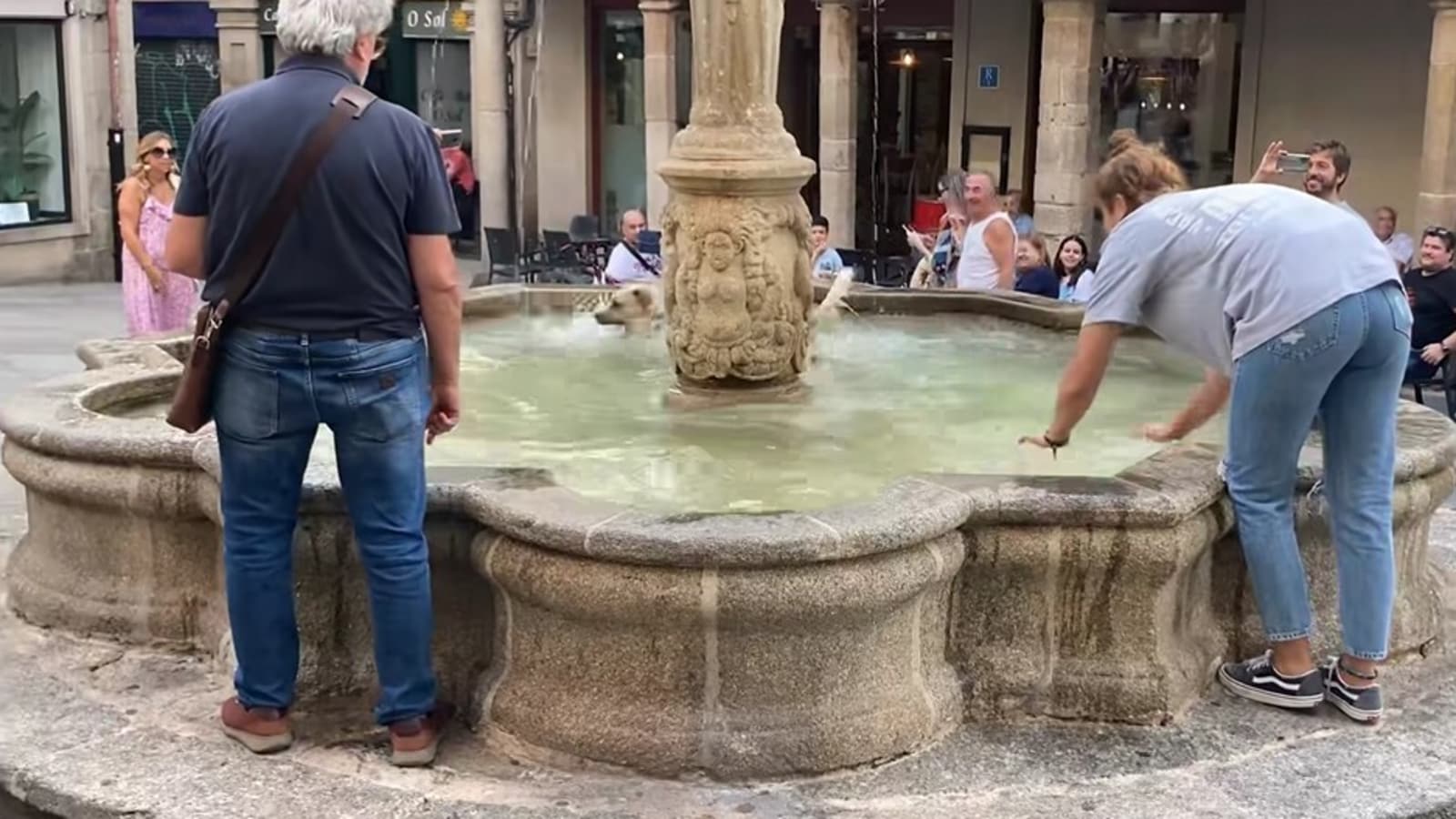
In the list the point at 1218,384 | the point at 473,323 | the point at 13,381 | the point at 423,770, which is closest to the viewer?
the point at 423,770

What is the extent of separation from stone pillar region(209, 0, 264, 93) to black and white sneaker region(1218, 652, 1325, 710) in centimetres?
1725

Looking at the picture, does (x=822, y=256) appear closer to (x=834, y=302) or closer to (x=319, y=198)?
(x=834, y=302)

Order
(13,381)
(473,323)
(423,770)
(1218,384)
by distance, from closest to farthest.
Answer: (423,770) < (1218,384) < (473,323) < (13,381)

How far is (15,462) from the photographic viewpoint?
4.88 metres

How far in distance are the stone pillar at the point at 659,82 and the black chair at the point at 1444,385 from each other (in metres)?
8.72

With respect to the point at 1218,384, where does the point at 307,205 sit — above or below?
above

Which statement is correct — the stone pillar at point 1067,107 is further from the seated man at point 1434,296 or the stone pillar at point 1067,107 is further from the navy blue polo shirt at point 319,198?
the navy blue polo shirt at point 319,198

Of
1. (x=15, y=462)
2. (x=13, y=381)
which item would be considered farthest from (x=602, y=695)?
(x=13, y=381)

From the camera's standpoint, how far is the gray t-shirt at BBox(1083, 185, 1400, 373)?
3988 mm

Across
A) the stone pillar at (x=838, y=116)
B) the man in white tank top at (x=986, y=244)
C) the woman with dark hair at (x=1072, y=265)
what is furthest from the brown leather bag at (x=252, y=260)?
the stone pillar at (x=838, y=116)

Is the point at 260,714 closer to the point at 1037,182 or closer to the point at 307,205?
the point at 307,205

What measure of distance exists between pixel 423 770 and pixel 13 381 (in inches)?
310

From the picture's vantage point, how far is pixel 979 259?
899 centimetres

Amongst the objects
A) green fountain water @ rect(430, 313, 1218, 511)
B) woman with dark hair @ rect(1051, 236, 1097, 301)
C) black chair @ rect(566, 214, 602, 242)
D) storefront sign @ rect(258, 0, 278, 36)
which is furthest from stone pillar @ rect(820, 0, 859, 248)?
green fountain water @ rect(430, 313, 1218, 511)
